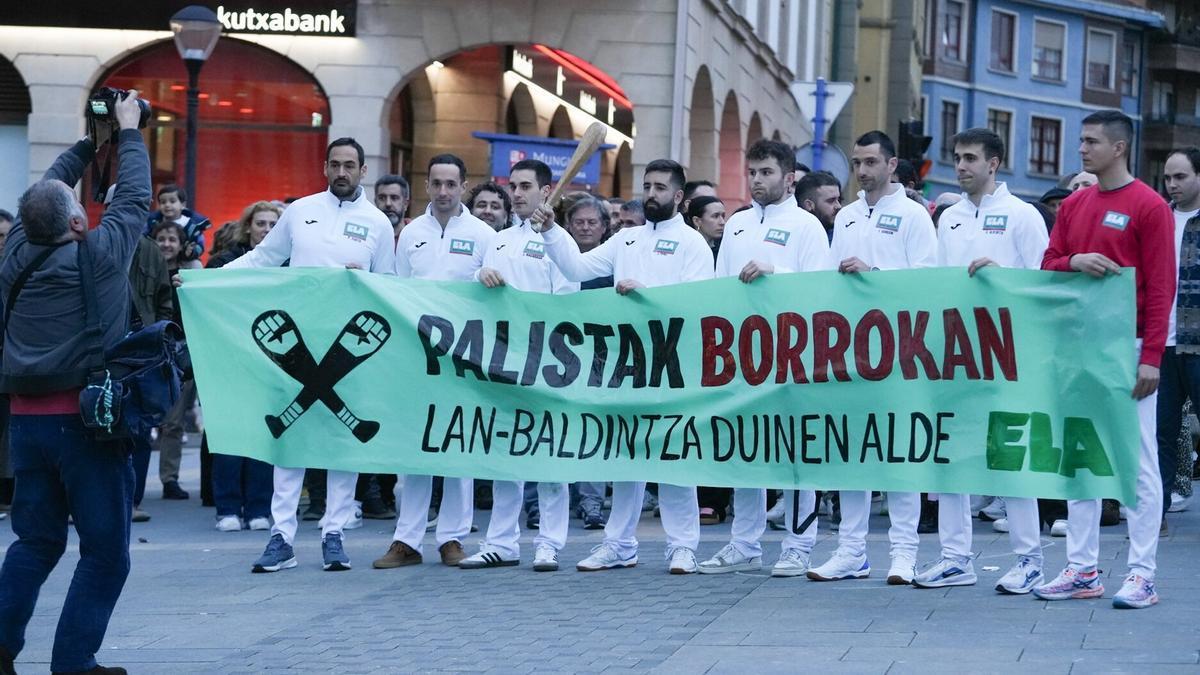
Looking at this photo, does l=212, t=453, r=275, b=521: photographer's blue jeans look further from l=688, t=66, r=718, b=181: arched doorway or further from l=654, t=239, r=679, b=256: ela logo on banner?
l=688, t=66, r=718, b=181: arched doorway

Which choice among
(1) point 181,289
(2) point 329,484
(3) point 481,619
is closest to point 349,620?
(3) point 481,619

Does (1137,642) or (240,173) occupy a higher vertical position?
(240,173)

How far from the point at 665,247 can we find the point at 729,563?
171 centimetres

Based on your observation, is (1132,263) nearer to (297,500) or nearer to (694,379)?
(694,379)

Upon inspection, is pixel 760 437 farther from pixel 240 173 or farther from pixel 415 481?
pixel 240 173

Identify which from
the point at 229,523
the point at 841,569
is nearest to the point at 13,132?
the point at 229,523

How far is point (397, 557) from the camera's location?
34.0 ft

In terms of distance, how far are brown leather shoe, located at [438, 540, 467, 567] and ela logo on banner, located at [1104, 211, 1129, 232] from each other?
401 cm

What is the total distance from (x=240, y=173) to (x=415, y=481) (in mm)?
14892

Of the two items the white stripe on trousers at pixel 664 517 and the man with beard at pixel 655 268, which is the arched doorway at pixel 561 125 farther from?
the white stripe on trousers at pixel 664 517

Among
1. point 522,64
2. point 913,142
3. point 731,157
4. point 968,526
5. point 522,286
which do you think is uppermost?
point 522,64

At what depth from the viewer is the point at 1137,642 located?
759 centimetres

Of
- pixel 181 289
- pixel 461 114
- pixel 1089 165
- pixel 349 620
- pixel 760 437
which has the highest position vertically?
pixel 461 114

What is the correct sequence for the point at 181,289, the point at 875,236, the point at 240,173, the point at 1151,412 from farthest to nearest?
1. the point at 240,173
2. the point at 181,289
3. the point at 875,236
4. the point at 1151,412
